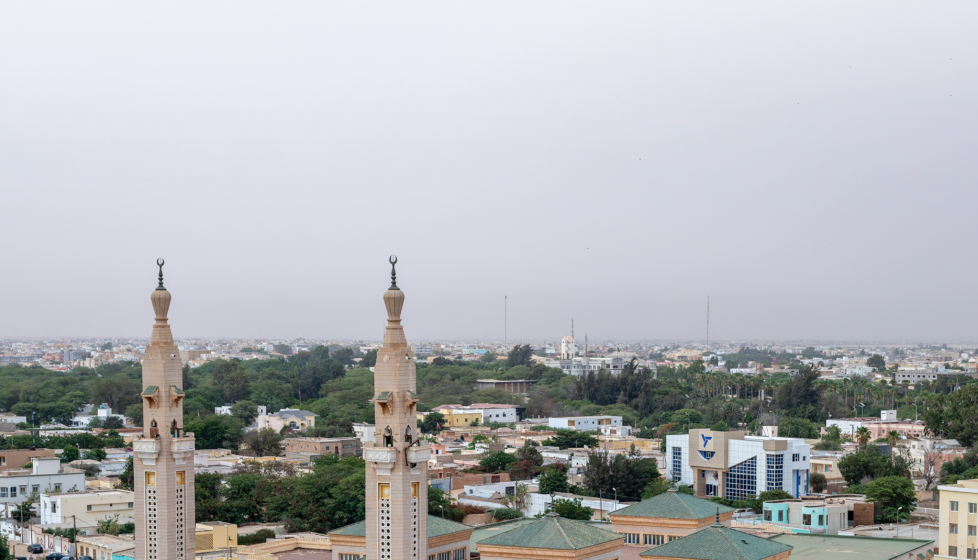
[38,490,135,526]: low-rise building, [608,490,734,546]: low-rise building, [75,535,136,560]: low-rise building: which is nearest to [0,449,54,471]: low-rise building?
[38,490,135,526]: low-rise building

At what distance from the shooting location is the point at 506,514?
136 ft


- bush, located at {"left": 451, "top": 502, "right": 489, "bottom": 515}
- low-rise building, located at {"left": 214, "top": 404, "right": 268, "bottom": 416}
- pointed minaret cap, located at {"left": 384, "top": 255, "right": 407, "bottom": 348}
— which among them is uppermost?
pointed minaret cap, located at {"left": 384, "top": 255, "right": 407, "bottom": 348}

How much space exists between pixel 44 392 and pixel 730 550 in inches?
3033

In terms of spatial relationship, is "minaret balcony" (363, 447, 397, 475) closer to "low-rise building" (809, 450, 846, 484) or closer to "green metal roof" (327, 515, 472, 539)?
"green metal roof" (327, 515, 472, 539)

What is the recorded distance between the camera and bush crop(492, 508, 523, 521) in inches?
1614

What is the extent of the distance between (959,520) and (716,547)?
996 centimetres

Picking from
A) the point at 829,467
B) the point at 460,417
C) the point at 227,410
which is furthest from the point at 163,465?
the point at 227,410

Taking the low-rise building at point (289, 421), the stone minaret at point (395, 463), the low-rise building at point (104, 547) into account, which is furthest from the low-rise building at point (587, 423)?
the stone minaret at point (395, 463)

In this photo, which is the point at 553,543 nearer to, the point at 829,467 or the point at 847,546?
the point at 847,546

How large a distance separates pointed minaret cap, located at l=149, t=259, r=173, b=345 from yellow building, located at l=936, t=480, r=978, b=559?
69.7ft

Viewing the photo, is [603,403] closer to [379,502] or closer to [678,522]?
[678,522]

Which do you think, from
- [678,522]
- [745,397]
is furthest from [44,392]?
[678,522]

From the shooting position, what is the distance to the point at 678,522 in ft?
90.1

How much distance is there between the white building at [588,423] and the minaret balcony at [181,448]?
66.7m
